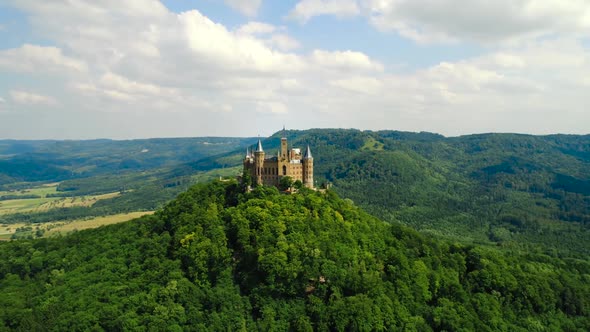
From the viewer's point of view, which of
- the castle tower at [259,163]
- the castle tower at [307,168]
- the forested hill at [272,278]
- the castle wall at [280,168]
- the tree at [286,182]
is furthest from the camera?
the castle tower at [307,168]

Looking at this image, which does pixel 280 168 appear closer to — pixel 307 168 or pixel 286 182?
pixel 286 182

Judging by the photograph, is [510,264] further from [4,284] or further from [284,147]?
[4,284]

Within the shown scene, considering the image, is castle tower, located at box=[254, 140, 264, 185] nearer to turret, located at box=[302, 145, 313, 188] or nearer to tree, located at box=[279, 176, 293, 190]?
tree, located at box=[279, 176, 293, 190]

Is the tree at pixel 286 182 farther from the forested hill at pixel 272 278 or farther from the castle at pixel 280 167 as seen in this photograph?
the forested hill at pixel 272 278

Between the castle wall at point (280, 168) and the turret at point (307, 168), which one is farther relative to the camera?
the turret at point (307, 168)

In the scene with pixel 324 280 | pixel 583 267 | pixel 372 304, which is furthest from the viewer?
pixel 583 267

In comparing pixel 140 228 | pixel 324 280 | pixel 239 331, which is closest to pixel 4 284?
pixel 140 228

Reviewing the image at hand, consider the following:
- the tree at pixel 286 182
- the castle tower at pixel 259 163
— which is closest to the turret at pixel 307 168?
the tree at pixel 286 182
